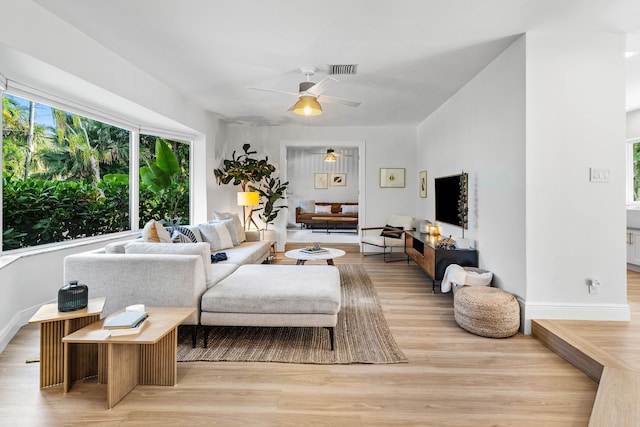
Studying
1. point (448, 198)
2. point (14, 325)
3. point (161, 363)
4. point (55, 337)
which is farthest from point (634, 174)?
point (14, 325)

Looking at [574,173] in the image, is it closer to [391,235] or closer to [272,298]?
[272,298]

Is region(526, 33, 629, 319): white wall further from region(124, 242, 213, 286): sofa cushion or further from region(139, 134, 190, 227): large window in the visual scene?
region(139, 134, 190, 227): large window

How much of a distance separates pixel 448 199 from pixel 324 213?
6220mm

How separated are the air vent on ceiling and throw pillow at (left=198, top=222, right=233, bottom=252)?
243 cm

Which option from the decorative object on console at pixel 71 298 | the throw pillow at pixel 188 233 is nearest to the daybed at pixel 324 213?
the throw pillow at pixel 188 233

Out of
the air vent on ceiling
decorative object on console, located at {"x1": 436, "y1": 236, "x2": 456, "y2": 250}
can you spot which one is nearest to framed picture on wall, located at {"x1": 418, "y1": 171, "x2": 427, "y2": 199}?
decorative object on console, located at {"x1": 436, "y1": 236, "x2": 456, "y2": 250}

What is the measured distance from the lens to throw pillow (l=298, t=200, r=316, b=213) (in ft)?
35.9

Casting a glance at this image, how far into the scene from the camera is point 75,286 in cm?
203

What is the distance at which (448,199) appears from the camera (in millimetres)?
4574

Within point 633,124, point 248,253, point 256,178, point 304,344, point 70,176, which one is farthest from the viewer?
point 256,178

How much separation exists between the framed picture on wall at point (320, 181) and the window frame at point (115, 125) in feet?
19.9

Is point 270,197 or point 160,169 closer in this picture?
point 160,169

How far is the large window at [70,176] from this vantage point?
3.14 meters

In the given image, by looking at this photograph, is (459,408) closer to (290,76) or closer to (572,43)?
(572,43)
